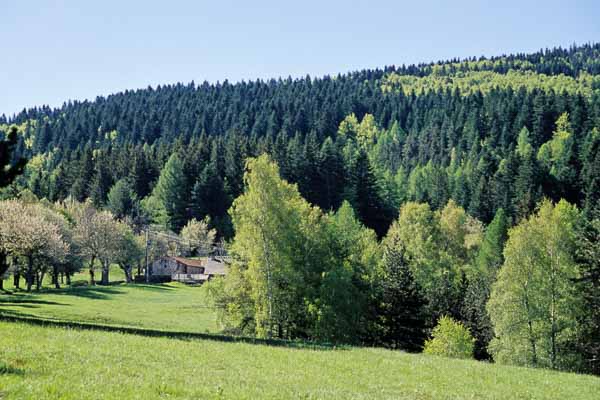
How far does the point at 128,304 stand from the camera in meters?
63.6

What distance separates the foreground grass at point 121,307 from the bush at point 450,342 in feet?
61.2

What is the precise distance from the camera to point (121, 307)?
59656 millimetres

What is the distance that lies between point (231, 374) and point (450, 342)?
112ft

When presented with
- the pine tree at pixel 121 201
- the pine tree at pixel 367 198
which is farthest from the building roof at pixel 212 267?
the pine tree at pixel 367 198

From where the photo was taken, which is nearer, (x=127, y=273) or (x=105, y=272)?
(x=105, y=272)

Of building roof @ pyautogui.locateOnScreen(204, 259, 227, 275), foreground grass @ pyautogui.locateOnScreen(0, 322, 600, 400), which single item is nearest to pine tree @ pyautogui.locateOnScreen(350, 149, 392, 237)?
building roof @ pyautogui.locateOnScreen(204, 259, 227, 275)

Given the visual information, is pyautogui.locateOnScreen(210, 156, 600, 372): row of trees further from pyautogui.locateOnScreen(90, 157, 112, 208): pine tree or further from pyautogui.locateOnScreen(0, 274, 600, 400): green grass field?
pyautogui.locateOnScreen(90, 157, 112, 208): pine tree

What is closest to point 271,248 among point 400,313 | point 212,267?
point 400,313

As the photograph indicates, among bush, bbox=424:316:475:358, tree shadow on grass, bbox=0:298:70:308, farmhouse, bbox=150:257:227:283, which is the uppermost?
tree shadow on grass, bbox=0:298:70:308

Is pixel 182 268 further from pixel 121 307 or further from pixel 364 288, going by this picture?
pixel 364 288

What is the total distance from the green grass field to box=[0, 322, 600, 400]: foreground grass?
0.10 ft

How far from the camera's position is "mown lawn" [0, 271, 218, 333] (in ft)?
150

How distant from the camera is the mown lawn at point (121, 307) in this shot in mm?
45719

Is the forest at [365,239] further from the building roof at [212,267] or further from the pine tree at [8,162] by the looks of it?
the building roof at [212,267]
